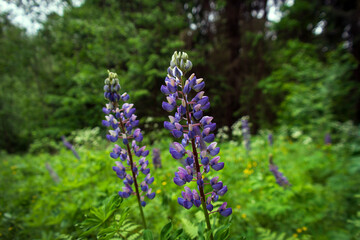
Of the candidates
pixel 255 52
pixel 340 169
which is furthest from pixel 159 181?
pixel 255 52

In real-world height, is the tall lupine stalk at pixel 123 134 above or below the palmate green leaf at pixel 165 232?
above

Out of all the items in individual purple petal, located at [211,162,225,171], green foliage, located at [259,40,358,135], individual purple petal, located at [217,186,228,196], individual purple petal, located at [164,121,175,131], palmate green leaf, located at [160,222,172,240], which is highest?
green foliage, located at [259,40,358,135]

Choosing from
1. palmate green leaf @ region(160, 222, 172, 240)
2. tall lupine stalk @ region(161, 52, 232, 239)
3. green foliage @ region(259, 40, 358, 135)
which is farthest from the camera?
green foliage @ region(259, 40, 358, 135)

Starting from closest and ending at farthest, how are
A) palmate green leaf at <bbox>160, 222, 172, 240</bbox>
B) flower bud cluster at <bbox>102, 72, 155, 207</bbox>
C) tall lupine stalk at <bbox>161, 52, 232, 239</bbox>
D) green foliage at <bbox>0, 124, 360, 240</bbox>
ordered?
palmate green leaf at <bbox>160, 222, 172, 240</bbox>
tall lupine stalk at <bbox>161, 52, 232, 239</bbox>
flower bud cluster at <bbox>102, 72, 155, 207</bbox>
green foliage at <bbox>0, 124, 360, 240</bbox>

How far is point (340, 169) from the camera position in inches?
129

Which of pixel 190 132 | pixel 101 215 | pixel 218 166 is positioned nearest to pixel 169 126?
pixel 190 132

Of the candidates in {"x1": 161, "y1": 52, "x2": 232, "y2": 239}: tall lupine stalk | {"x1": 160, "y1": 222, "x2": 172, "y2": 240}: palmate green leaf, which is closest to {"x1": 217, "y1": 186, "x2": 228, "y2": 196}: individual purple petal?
{"x1": 161, "y1": 52, "x2": 232, "y2": 239}: tall lupine stalk

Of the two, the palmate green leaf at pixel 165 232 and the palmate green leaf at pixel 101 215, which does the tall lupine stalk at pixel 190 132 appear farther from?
the palmate green leaf at pixel 101 215

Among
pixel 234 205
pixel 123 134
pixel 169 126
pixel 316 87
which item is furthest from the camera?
A: pixel 316 87

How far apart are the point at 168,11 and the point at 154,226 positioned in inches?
349

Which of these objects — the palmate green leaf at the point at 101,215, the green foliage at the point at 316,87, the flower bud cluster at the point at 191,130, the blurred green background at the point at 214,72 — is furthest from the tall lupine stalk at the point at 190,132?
the green foliage at the point at 316,87

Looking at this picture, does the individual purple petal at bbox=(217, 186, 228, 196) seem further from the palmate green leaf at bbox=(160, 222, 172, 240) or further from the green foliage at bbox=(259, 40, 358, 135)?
the green foliage at bbox=(259, 40, 358, 135)

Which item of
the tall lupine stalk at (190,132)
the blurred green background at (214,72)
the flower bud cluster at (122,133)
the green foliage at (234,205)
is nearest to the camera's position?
the tall lupine stalk at (190,132)

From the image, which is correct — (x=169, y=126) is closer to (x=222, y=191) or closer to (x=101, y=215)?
(x=222, y=191)
